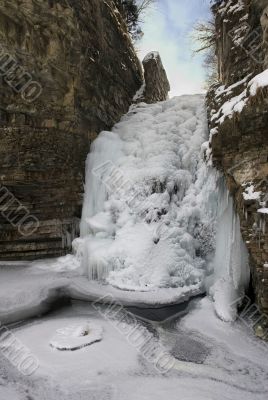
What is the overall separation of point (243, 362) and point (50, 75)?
578 centimetres

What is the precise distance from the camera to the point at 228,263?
539 cm

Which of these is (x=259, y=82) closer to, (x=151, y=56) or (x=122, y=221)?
(x=122, y=221)

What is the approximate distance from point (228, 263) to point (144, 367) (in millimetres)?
2425

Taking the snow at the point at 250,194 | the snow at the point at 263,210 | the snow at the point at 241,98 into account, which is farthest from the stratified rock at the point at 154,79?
the snow at the point at 263,210

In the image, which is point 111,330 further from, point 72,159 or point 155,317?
point 72,159

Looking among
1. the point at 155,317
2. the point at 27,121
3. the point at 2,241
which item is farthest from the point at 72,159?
the point at 155,317

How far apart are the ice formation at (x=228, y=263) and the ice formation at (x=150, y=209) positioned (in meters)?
0.44

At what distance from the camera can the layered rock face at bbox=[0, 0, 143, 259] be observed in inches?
255

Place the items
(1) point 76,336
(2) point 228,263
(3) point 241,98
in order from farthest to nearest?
1. (2) point 228,263
2. (3) point 241,98
3. (1) point 76,336

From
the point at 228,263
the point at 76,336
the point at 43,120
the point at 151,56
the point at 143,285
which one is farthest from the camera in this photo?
the point at 151,56

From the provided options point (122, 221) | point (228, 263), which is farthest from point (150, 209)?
point (228, 263)

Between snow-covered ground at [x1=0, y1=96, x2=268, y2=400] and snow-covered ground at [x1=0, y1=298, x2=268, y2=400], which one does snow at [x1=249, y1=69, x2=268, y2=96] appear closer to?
snow-covered ground at [x1=0, y1=96, x2=268, y2=400]

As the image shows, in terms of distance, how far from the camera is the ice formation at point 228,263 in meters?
4.86

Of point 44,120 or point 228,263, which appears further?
point 44,120
